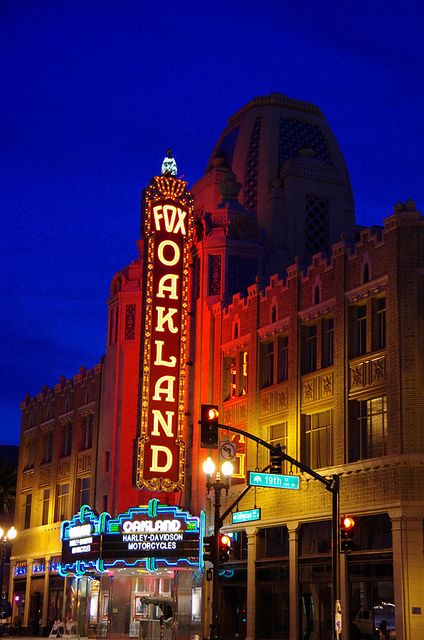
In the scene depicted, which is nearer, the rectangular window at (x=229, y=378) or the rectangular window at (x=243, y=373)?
the rectangular window at (x=243, y=373)

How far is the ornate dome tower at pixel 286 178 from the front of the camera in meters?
53.9

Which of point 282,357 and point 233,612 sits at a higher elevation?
point 282,357

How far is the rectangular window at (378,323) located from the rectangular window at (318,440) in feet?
13.3

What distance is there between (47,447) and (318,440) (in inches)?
1279

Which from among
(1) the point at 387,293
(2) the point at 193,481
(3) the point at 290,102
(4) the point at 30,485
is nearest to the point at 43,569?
(4) the point at 30,485

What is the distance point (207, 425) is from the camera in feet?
93.4

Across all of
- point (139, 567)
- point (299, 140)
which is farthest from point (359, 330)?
point (299, 140)

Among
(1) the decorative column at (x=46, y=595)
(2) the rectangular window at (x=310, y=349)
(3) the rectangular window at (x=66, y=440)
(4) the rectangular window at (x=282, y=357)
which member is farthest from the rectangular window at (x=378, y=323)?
(1) the decorative column at (x=46, y=595)

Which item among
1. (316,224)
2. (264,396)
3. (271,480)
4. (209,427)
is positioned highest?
(316,224)

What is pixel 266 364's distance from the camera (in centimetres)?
4591

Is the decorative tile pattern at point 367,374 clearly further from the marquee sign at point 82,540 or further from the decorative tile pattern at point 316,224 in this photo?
the marquee sign at point 82,540

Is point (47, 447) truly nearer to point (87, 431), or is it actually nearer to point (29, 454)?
point (29, 454)

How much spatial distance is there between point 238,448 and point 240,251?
1057 cm

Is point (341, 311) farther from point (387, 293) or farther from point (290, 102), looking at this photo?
point (290, 102)
